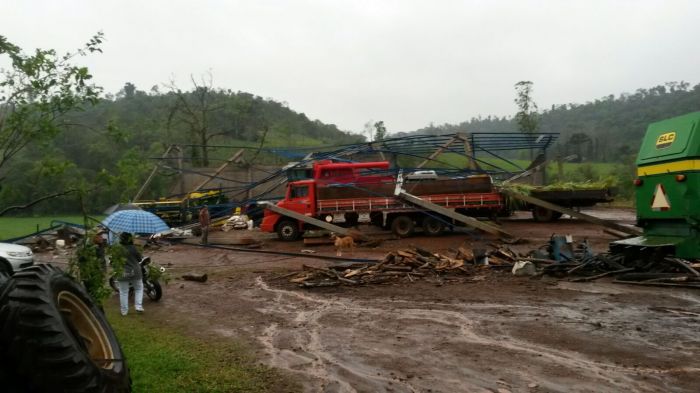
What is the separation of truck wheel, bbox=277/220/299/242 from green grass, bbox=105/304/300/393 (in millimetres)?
12263

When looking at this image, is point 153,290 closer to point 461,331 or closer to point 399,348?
point 399,348

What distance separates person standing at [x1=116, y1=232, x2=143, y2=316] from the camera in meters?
8.39

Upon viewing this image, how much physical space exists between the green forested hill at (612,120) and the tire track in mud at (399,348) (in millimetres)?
Answer: 44651

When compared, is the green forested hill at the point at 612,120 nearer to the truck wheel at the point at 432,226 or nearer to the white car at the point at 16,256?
the truck wheel at the point at 432,226

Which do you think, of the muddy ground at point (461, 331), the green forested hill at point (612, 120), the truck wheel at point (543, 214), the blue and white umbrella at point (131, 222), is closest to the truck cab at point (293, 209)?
the muddy ground at point (461, 331)

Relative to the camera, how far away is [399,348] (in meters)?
6.22

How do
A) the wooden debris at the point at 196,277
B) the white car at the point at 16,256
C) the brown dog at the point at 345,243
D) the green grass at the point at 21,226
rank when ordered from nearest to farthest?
the white car at the point at 16,256 → the wooden debris at the point at 196,277 → the brown dog at the point at 345,243 → the green grass at the point at 21,226

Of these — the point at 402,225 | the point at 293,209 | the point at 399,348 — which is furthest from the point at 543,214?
the point at 399,348

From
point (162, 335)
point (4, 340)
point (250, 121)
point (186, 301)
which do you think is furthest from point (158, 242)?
point (250, 121)

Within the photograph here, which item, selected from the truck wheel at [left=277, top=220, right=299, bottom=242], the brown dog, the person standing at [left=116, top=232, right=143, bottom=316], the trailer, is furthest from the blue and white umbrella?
the trailer

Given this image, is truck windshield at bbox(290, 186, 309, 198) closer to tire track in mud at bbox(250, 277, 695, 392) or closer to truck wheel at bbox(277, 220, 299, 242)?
truck wheel at bbox(277, 220, 299, 242)

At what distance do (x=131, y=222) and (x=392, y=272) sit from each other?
209 inches

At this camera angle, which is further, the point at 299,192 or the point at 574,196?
the point at 574,196

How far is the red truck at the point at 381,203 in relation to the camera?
18906 mm
